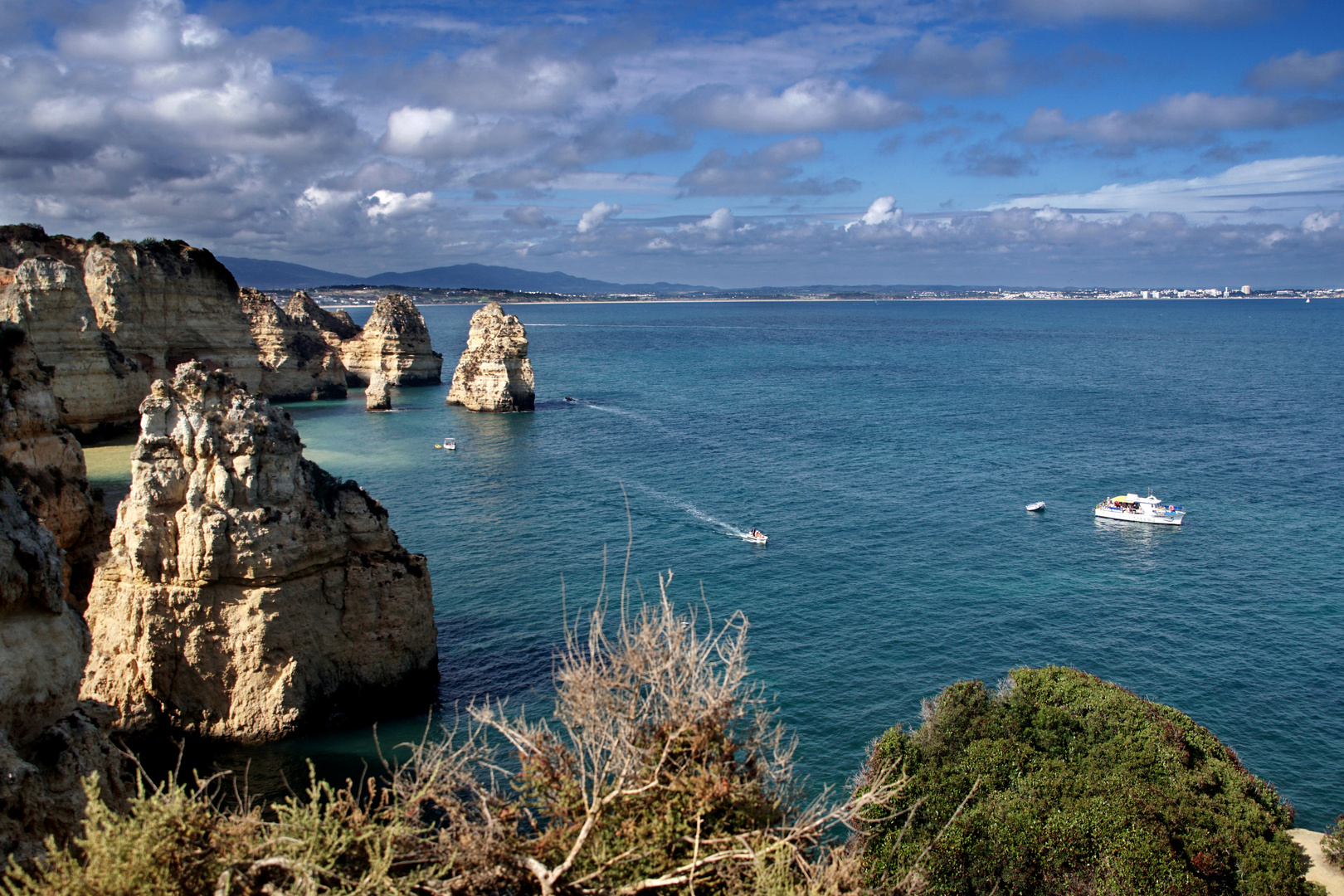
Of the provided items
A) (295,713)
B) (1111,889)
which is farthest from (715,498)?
(1111,889)

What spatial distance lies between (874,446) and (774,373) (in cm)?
6118

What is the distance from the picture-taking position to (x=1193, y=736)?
2291 cm

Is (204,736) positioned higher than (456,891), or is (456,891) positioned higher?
(456,891)

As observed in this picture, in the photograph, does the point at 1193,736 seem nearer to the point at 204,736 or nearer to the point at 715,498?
the point at 204,736

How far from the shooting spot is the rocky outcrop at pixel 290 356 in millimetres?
92938

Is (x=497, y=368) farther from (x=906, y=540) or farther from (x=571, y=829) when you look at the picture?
(x=571, y=829)

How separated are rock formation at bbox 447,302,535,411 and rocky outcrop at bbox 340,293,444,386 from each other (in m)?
17.3

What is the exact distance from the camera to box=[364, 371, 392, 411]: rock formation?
9112 centimetres

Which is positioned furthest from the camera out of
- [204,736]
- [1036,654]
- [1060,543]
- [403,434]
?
[403,434]

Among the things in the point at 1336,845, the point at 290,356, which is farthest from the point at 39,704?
the point at 290,356

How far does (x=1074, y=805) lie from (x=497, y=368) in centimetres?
7830

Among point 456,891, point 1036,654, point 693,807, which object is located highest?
point 693,807

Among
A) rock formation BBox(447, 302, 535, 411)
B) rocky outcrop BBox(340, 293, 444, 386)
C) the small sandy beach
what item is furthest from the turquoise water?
rocky outcrop BBox(340, 293, 444, 386)

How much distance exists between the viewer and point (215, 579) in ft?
81.0
